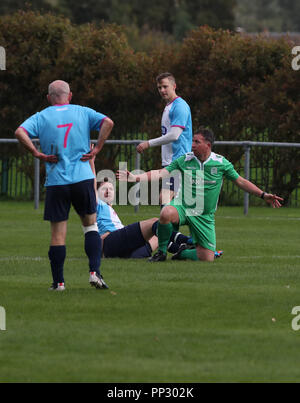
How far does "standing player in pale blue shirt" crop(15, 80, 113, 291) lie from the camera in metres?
9.59

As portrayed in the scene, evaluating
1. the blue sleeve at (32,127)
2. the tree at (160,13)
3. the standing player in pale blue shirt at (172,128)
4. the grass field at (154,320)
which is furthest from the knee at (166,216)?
the tree at (160,13)

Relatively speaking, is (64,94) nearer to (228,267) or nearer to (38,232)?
(228,267)

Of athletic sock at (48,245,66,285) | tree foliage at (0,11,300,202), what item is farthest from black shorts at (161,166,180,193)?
tree foliage at (0,11,300,202)

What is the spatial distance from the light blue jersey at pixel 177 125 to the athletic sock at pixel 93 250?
3.70 metres

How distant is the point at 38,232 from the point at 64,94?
6271 mm

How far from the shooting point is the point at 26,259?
1216cm

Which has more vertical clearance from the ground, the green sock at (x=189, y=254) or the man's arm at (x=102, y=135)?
the man's arm at (x=102, y=135)

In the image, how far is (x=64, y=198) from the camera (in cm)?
967

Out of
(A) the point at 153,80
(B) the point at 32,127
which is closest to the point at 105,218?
(B) the point at 32,127

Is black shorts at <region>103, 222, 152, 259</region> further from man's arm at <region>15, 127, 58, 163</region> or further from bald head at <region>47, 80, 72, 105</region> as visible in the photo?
bald head at <region>47, 80, 72, 105</region>

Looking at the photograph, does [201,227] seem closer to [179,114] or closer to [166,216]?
[166,216]

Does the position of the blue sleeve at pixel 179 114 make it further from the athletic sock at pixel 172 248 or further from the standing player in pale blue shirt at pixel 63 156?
the standing player in pale blue shirt at pixel 63 156

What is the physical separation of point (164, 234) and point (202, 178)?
0.81 meters

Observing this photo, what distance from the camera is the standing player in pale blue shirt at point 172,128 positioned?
13.2 meters
